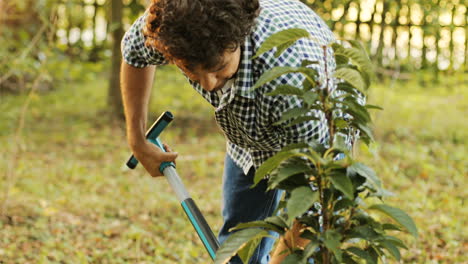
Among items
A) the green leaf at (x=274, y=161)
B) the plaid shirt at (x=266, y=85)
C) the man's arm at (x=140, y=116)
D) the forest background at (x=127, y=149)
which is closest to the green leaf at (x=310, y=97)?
the green leaf at (x=274, y=161)

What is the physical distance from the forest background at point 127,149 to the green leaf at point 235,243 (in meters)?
1.93

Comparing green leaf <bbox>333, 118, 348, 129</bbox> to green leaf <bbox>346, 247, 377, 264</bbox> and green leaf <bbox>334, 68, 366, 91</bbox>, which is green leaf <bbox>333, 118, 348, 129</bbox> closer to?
green leaf <bbox>334, 68, 366, 91</bbox>

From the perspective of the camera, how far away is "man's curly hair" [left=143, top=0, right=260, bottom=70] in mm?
1503

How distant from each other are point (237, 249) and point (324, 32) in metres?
0.81

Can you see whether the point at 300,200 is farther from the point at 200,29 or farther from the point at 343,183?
the point at 200,29

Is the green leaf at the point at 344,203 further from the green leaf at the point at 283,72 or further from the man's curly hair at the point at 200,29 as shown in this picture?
the man's curly hair at the point at 200,29

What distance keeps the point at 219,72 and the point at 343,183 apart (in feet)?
1.67

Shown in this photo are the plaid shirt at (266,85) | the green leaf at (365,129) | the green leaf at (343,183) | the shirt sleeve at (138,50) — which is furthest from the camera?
the shirt sleeve at (138,50)

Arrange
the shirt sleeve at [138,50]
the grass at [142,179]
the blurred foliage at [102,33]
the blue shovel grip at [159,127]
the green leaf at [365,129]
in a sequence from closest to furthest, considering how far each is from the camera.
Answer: the green leaf at [365,129], the shirt sleeve at [138,50], the blue shovel grip at [159,127], the grass at [142,179], the blurred foliage at [102,33]

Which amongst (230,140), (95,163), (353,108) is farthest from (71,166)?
(353,108)

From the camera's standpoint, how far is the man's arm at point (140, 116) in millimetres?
2289

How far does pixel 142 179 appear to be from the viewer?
4.74 m

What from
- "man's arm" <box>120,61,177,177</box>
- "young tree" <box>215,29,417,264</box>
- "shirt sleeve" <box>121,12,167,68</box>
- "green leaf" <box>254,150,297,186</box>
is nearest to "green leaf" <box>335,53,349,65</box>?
"young tree" <box>215,29,417,264</box>

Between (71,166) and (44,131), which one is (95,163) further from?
(44,131)
